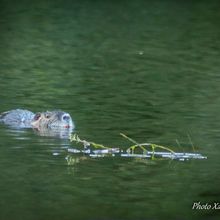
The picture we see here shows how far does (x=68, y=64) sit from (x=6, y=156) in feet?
36.4

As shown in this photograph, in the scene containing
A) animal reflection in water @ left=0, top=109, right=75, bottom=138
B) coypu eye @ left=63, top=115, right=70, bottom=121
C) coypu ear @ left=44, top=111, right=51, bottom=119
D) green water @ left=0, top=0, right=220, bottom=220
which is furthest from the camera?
coypu ear @ left=44, top=111, right=51, bottom=119

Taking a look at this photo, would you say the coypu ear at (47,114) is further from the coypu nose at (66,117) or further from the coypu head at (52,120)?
the coypu nose at (66,117)

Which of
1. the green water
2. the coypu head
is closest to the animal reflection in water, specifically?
the coypu head

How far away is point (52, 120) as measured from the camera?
15477 mm

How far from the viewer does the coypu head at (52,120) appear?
1530cm

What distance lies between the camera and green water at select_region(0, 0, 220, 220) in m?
10.9

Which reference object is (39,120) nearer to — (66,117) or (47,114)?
(47,114)

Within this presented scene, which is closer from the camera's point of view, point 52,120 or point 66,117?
point 66,117

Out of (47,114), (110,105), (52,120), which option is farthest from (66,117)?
(110,105)

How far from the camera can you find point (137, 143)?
13.6 meters

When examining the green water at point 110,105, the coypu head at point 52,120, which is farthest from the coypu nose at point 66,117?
the green water at point 110,105

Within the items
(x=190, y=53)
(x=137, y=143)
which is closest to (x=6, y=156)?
(x=137, y=143)

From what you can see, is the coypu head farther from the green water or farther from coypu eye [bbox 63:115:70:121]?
the green water

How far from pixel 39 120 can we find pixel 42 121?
8 centimetres
